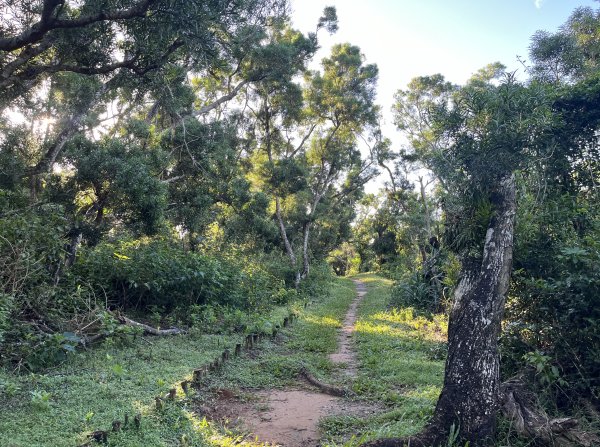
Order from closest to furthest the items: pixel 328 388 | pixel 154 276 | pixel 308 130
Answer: pixel 328 388, pixel 154 276, pixel 308 130

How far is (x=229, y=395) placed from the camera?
654 centimetres

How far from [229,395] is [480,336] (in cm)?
374

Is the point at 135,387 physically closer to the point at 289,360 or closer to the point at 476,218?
the point at 289,360

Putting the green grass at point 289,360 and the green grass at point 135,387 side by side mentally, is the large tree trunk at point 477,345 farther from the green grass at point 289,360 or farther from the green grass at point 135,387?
the green grass at point 289,360

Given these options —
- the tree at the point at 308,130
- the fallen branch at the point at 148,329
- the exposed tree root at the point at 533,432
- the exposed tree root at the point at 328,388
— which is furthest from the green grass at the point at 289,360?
the tree at the point at 308,130

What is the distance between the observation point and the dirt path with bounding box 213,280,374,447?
5.27 m

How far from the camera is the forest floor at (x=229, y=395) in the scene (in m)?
4.54

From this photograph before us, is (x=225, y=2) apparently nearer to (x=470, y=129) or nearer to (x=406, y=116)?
(x=470, y=129)

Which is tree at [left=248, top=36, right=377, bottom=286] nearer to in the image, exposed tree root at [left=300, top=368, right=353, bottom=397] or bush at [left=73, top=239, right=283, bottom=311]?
bush at [left=73, top=239, right=283, bottom=311]

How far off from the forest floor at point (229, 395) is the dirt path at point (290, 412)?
0.01m

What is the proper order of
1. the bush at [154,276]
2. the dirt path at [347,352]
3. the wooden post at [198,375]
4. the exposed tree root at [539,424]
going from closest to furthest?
A: the exposed tree root at [539,424] → the wooden post at [198,375] → the dirt path at [347,352] → the bush at [154,276]

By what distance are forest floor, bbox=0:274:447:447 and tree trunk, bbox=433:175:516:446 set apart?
2.24 ft

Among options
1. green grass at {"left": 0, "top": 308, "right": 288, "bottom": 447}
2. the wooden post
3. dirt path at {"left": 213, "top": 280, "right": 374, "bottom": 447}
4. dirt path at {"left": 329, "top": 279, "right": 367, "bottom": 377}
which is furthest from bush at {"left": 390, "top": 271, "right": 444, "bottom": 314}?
green grass at {"left": 0, "top": 308, "right": 288, "bottom": 447}

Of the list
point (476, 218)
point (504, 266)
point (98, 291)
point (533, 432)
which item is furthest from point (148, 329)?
point (533, 432)
